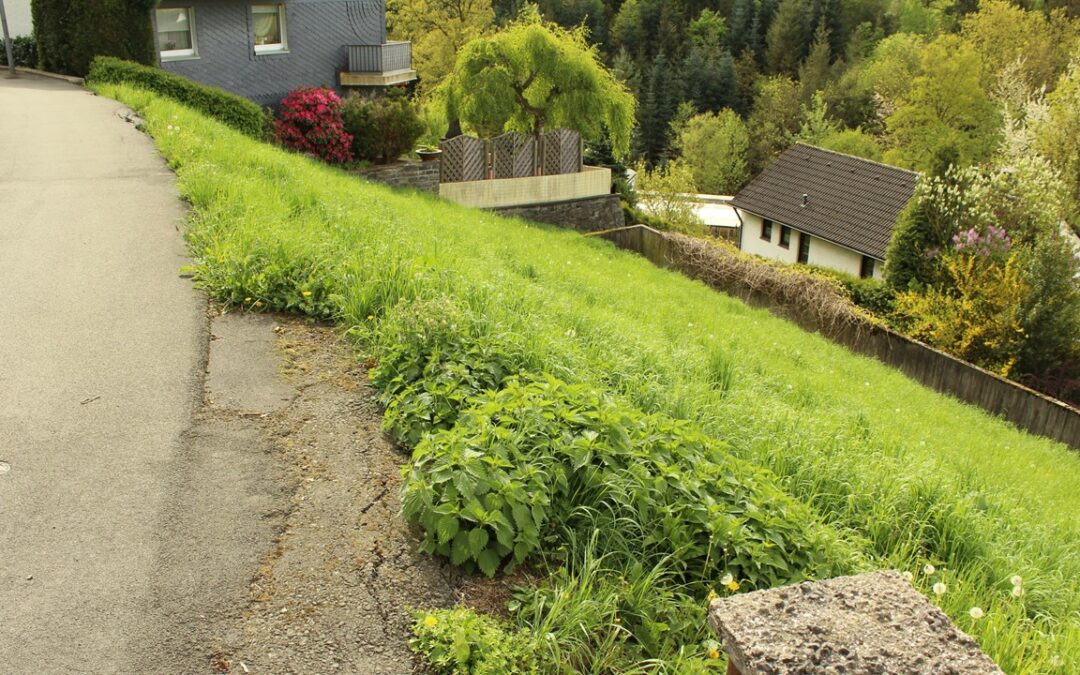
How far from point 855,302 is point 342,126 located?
12.7 metres

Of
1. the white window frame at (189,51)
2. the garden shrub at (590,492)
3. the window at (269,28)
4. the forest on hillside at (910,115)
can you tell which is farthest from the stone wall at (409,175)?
the garden shrub at (590,492)

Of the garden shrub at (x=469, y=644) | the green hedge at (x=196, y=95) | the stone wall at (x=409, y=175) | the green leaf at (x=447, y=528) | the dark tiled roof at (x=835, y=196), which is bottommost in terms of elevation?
the dark tiled roof at (x=835, y=196)

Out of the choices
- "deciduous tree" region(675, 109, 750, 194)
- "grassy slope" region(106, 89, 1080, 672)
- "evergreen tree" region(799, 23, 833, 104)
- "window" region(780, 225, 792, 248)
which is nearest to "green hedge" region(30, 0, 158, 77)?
"grassy slope" region(106, 89, 1080, 672)

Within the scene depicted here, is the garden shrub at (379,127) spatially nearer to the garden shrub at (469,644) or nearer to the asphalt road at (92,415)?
the asphalt road at (92,415)

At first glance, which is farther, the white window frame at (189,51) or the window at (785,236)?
the window at (785,236)

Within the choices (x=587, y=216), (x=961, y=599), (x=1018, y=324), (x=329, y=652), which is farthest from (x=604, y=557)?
(x=587, y=216)

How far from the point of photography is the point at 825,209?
1390 inches

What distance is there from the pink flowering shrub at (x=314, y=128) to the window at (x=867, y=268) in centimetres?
1921

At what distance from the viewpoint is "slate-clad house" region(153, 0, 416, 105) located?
24453mm

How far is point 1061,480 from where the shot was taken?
10773mm

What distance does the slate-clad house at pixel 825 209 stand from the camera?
1287 inches

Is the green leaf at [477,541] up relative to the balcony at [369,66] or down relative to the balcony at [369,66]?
down

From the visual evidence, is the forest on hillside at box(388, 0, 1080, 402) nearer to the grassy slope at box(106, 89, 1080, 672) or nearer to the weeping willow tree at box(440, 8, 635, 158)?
the weeping willow tree at box(440, 8, 635, 158)

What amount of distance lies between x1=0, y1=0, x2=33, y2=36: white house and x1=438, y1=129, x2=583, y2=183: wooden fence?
38.5 ft
